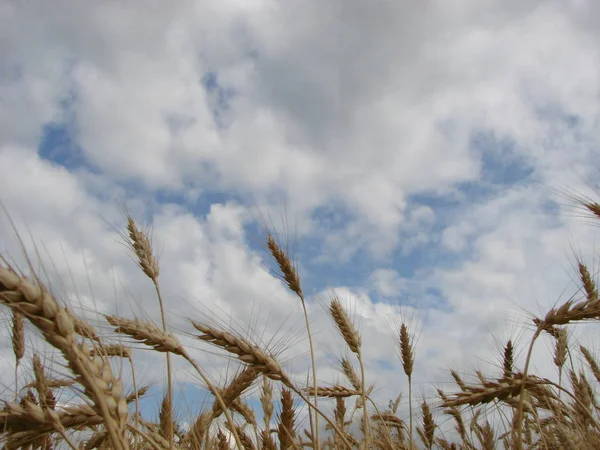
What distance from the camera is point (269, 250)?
5.50m

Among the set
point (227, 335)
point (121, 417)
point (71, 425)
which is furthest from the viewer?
point (227, 335)

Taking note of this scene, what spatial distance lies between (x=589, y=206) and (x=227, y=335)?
3768 mm

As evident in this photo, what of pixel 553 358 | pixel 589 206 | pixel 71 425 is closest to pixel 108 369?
pixel 71 425

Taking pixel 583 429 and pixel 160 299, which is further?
pixel 160 299

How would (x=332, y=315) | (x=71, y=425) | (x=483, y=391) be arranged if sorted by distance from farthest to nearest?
(x=332, y=315)
(x=483, y=391)
(x=71, y=425)

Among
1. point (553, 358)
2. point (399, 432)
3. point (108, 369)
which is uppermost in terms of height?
point (553, 358)

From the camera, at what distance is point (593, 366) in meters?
6.32

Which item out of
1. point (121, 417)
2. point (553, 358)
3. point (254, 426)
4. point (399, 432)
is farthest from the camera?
point (399, 432)

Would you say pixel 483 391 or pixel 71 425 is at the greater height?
pixel 483 391

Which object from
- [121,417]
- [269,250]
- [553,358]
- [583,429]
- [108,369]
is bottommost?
[121,417]

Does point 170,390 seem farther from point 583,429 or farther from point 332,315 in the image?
point 583,429

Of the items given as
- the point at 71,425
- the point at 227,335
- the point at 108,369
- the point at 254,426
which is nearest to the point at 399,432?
the point at 254,426

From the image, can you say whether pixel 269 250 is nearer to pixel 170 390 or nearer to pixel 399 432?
pixel 170 390

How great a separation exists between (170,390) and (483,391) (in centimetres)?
235
